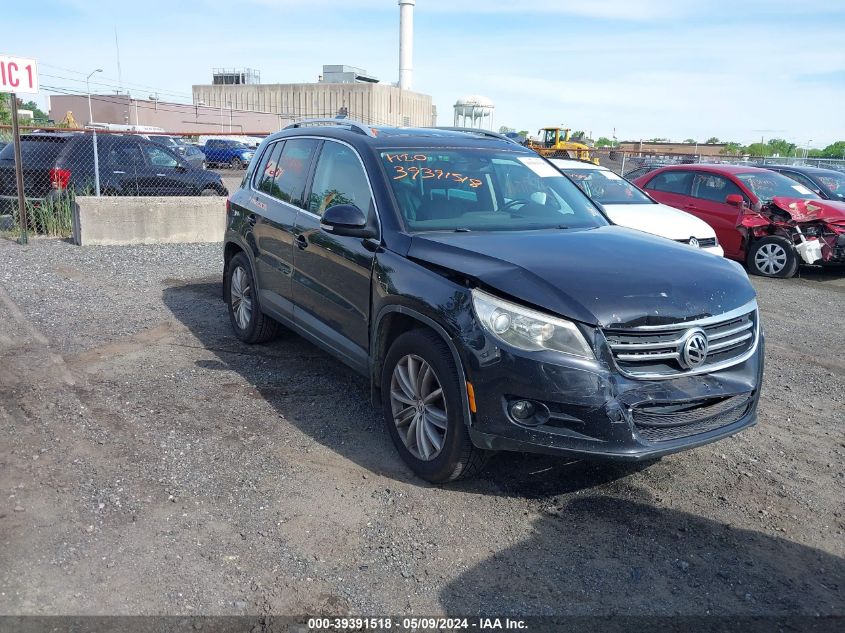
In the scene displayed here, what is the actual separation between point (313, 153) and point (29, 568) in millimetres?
3402

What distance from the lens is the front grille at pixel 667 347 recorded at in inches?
142

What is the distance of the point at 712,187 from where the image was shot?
40.0 feet

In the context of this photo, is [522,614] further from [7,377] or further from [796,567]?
[7,377]

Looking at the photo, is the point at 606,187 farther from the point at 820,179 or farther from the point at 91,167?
the point at 91,167

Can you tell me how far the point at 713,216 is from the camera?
12.1 metres

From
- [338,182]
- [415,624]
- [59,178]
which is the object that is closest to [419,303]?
[338,182]

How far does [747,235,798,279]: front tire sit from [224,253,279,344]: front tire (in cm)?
820

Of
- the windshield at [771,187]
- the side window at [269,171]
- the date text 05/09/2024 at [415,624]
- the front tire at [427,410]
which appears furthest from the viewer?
the windshield at [771,187]

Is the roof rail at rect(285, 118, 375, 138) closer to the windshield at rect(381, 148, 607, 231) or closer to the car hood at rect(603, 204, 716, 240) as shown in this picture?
the windshield at rect(381, 148, 607, 231)

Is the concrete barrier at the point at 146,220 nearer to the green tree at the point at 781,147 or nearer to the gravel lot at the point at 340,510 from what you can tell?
the gravel lot at the point at 340,510

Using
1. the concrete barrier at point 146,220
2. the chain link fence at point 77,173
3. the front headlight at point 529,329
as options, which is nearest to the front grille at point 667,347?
the front headlight at point 529,329

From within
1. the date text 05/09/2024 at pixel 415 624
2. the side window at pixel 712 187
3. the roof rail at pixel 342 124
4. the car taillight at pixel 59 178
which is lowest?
the date text 05/09/2024 at pixel 415 624

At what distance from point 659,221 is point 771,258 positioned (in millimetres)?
3028

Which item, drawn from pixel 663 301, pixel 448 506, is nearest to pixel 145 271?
pixel 448 506
